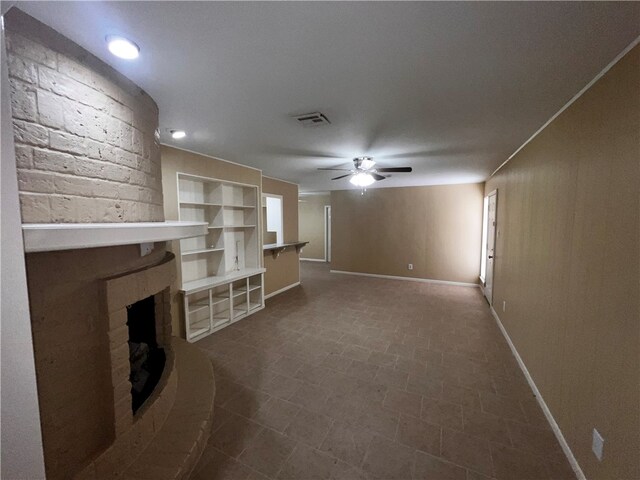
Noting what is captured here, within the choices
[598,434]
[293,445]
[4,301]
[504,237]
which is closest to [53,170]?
[4,301]

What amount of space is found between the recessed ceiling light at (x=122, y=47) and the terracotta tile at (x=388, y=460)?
103 inches

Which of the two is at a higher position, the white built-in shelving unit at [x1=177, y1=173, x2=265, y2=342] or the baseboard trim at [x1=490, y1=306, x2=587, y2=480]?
the white built-in shelving unit at [x1=177, y1=173, x2=265, y2=342]

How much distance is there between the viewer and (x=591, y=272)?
1.49 meters

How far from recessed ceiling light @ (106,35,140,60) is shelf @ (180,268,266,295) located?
2.41 meters

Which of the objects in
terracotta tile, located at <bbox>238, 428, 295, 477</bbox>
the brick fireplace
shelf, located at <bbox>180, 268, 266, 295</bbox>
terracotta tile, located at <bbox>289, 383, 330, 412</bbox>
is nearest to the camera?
the brick fireplace

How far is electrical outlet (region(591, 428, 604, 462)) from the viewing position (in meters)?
1.34

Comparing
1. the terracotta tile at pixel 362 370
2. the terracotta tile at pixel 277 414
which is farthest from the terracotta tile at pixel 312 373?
the terracotta tile at pixel 277 414

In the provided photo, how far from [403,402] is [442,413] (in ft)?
0.98

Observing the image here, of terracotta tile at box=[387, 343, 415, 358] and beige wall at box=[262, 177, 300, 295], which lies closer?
terracotta tile at box=[387, 343, 415, 358]

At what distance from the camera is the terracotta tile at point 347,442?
1.69m

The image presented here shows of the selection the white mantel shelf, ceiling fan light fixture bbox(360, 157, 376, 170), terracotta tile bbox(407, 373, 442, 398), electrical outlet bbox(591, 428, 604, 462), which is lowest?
terracotta tile bbox(407, 373, 442, 398)

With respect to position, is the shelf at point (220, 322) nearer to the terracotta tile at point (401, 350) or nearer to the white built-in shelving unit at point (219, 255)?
the white built-in shelving unit at point (219, 255)

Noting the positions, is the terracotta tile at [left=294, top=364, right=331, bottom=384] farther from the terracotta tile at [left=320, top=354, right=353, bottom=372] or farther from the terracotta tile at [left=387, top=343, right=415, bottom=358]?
the terracotta tile at [left=387, top=343, right=415, bottom=358]

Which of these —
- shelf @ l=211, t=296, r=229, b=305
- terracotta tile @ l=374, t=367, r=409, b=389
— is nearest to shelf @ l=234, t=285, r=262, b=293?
shelf @ l=211, t=296, r=229, b=305
